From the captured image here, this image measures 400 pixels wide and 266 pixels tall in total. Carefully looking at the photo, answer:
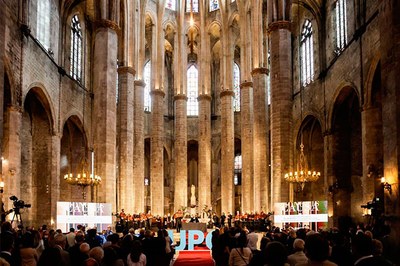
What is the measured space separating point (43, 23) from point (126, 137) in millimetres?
9691

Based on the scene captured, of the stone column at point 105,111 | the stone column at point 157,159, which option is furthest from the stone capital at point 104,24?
the stone column at point 157,159

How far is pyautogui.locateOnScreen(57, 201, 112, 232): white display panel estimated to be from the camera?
18647 millimetres

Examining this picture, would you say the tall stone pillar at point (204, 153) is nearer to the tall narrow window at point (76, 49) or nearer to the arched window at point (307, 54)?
the arched window at point (307, 54)

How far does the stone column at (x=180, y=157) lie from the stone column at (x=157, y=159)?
5.46ft

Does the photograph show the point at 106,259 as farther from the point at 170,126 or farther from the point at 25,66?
the point at 170,126

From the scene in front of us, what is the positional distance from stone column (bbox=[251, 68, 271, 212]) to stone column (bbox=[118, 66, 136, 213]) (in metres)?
8.37

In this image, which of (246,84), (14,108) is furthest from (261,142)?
(14,108)

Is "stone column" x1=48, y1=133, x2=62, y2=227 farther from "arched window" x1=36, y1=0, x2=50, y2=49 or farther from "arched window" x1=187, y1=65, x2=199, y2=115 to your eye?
"arched window" x1=187, y1=65, x2=199, y2=115

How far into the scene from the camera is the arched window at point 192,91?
49.0m

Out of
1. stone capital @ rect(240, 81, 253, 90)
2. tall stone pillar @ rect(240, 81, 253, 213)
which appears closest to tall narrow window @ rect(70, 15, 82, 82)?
stone capital @ rect(240, 81, 253, 90)

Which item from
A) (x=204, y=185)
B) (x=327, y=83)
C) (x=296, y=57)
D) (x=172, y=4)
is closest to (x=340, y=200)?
(x=327, y=83)

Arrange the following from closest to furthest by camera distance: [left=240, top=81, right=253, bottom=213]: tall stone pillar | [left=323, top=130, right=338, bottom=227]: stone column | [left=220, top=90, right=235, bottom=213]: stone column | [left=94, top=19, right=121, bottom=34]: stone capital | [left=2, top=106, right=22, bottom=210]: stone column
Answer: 1. [left=2, top=106, right=22, bottom=210]: stone column
2. [left=94, top=19, right=121, bottom=34]: stone capital
3. [left=323, top=130, right=338, bottom=227]: stone column
4. [left=240, top=81, right=253, bottom=213]: tall stone pillar
5. [left=220, top=90, right=235, bottom=213]: stone column

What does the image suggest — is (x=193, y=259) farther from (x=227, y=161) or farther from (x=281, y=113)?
(x=227, y=161)

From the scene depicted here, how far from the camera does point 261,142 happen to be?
116ft
